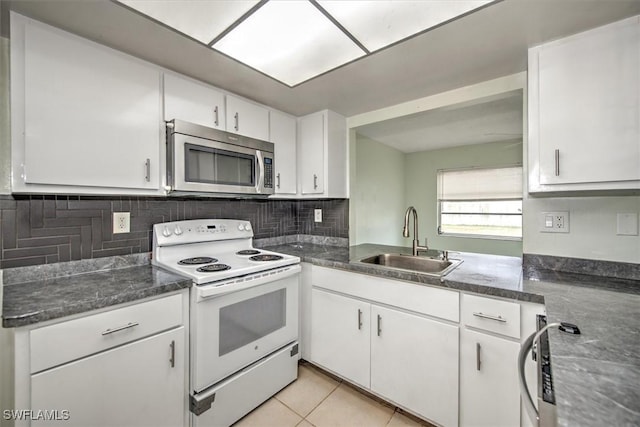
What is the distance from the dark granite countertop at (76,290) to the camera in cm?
103

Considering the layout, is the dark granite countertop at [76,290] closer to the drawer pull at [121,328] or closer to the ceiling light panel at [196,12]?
the drawer pull at [121,328]

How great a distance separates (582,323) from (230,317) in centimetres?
155

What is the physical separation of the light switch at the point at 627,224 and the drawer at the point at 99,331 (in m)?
2.36

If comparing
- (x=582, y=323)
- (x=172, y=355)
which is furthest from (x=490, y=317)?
(x=172, y=355)

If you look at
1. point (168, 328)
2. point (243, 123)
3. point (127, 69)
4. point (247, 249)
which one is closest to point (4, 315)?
A: point (168, 328)

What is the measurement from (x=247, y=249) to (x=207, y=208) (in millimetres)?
460

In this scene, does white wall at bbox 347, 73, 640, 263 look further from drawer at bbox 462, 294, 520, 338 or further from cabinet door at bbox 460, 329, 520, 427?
cabinet door at bbox 460, 329, 520, 427

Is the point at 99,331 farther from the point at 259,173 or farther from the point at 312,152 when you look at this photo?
the point at 312,152

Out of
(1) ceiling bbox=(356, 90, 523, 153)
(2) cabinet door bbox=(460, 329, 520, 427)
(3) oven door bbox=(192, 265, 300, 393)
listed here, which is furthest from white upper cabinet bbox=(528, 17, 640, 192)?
(3) oven door bbox=(192, 265, 300, 393)

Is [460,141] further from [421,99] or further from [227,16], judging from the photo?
[227,16]

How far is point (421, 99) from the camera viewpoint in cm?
211

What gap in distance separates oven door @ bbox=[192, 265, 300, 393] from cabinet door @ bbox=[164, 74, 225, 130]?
3.48 feet

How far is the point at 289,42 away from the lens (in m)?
1.35

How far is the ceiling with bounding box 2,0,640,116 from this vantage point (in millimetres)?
1180
